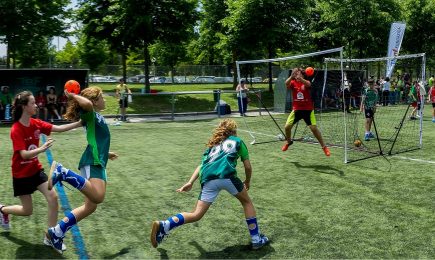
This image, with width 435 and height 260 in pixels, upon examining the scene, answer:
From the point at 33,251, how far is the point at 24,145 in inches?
45.7

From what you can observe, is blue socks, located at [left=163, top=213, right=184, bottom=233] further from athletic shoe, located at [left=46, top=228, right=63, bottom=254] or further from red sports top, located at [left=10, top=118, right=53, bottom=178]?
red sports top, located at [left=10, top=118, right=53, bottom=178]

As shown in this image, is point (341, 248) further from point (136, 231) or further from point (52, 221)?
point (52, 221)

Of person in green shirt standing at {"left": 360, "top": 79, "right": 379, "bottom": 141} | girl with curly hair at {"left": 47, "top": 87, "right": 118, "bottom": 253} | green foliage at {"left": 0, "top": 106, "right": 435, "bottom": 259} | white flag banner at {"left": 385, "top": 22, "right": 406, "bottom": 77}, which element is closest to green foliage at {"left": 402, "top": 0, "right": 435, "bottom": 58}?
white flag banner at {"left": 385, "top": 22, "right": 406, "bottom": 77}

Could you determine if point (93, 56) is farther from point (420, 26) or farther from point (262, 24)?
point (420, 26)

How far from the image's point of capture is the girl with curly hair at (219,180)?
4836mm

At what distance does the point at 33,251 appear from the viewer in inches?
195

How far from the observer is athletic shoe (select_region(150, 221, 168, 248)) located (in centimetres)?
479

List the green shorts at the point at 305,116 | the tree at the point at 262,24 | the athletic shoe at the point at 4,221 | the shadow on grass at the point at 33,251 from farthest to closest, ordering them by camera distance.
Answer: the tree at the point at 262,24
the green shorts at the point at 305,116
the athletic shoe at the point at 4,221
the shadow on grass at the point at 33,251

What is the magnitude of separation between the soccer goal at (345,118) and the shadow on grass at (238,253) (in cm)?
525

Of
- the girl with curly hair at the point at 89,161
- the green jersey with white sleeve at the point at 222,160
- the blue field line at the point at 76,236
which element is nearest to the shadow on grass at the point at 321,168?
the green jersey with white sleeve at the point at 222,160

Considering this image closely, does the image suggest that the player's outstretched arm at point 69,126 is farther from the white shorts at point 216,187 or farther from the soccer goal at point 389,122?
the soccer goal at point 389,122

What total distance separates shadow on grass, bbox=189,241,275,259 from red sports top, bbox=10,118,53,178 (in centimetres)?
206

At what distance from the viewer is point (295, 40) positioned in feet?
99.0

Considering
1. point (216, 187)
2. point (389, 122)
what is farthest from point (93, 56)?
point (216, 187)
